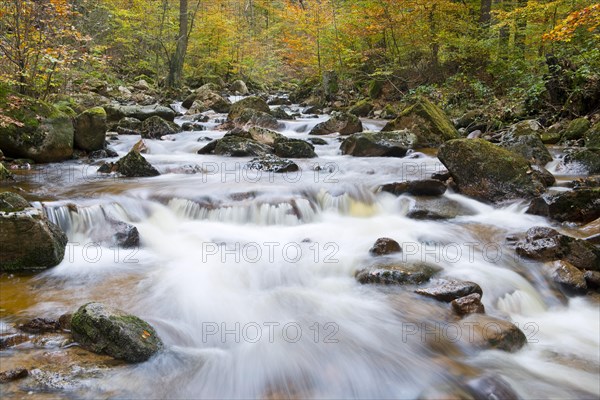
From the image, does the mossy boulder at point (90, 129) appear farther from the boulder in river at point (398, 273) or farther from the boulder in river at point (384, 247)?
the boulder in river at point (398, 273)

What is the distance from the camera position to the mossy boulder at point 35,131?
8289 mm

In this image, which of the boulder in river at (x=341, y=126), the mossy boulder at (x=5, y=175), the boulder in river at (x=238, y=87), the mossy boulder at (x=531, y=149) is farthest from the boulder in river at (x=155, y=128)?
the boulder in river at (x=238, y=87)

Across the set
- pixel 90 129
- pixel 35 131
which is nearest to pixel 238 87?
pixel 90 129

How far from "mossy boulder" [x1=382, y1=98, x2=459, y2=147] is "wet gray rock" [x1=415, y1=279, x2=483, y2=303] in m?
6.69

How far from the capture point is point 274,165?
29.3ft

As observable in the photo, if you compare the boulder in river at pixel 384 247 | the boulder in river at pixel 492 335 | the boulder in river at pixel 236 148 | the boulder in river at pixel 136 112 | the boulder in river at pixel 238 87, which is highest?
the boulder in river at pixel 238 87

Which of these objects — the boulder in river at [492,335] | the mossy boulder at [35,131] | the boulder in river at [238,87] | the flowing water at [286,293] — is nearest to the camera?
the flowing water at [286,293]

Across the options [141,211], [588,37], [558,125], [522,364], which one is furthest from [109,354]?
[588,37]

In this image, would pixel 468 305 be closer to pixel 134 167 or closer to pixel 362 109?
pixel 134 167

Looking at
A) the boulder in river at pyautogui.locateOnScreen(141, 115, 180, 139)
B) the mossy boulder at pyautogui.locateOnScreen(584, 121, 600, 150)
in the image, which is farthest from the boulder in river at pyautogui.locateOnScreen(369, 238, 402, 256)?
the boulder in river at pyautogui.locateOnScreen(141, 115, 180, 139)

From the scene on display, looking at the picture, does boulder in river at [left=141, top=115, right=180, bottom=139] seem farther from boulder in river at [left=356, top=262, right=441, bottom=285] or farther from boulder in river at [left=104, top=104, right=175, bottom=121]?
boulder in river at [left=356, top=262, right=441, bottom=285]

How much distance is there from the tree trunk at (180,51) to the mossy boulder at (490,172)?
50.1 ft

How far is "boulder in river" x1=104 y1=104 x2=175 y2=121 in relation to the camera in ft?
42.7

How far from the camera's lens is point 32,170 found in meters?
8.28
